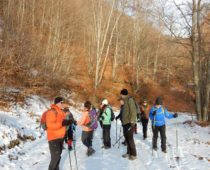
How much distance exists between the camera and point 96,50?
2936 cm

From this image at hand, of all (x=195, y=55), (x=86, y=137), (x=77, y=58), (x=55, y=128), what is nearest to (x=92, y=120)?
(x=86, y=137)

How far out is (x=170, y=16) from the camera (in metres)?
19.8

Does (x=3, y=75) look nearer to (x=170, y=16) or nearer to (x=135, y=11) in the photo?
(x=170, y=16)

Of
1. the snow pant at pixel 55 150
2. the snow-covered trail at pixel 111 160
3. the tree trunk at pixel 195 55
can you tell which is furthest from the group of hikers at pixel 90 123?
the tree trunk at pixel 195 55

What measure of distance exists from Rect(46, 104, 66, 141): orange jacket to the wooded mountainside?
7.68 m

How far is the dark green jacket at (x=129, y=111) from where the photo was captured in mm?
8584

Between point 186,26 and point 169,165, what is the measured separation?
13.4m

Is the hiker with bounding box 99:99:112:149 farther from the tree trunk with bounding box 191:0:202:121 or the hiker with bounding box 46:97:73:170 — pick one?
the tree trunk with bounding box 191:0:202:121

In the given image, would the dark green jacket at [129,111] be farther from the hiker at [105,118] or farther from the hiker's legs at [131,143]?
the hiker at [105,118]

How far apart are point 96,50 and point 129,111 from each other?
21261 mm

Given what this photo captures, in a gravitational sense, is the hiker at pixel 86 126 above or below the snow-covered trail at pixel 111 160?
above

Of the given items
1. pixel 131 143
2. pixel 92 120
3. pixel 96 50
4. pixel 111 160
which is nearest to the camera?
pixel 111 160

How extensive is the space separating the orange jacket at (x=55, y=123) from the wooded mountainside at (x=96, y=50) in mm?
7679

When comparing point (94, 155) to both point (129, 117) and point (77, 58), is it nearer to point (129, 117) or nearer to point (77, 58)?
point (129, 117)
